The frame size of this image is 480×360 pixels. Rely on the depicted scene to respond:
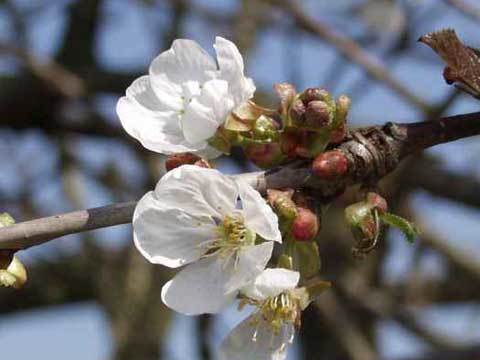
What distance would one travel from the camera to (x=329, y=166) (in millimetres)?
1133

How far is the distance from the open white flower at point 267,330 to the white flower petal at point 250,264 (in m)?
0.03

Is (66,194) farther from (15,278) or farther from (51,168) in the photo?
(15,278)

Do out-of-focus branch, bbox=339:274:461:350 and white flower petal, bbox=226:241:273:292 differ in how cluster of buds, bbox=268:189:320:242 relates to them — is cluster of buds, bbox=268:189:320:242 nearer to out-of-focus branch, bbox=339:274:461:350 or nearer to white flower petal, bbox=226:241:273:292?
white flower petal, bbox=226:241:273:292

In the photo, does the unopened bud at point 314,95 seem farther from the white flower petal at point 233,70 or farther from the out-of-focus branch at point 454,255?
the out-of-focus branch at point 454,255

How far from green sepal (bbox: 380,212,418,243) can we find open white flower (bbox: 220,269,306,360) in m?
0.15

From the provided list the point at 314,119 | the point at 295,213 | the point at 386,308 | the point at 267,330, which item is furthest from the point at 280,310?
the point at 386,308

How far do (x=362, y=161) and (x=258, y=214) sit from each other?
0.17 metres

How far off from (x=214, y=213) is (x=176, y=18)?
222 cm

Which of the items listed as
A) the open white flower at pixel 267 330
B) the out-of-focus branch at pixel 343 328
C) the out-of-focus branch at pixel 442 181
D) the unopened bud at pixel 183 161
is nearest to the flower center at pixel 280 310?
the open white flower at pixel 267 330

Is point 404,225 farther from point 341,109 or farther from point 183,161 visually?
point 183,161

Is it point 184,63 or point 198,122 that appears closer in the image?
point 198,122

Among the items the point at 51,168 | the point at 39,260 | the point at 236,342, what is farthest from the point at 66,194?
the point at 236,342

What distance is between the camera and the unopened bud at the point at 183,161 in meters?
1.18

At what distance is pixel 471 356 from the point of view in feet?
7.47
